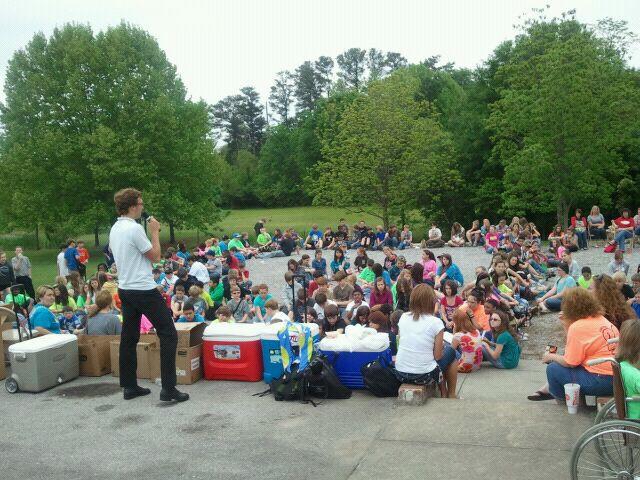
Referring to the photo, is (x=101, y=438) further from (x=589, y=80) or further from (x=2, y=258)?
(x=589, y=80)

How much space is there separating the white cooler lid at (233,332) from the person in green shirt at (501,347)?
321 cm

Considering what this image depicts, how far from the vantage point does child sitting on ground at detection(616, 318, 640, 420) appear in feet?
13.8

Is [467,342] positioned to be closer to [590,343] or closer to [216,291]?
[590,343]

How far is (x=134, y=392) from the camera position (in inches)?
Result: 262

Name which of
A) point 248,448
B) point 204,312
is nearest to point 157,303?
point 248,448

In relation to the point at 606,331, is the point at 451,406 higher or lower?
lower

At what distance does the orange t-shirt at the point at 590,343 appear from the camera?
5.54 metres

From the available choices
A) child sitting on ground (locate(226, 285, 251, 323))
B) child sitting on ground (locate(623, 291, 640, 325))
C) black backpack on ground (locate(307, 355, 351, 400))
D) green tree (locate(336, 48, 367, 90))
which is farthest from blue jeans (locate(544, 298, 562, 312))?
green tree (locate(336, 48, 367, 90))

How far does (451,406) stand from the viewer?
5.98m

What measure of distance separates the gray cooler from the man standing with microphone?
1181mm

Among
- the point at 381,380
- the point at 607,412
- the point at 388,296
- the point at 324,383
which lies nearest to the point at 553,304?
the point at 388,296

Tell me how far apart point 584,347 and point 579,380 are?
0.30 m

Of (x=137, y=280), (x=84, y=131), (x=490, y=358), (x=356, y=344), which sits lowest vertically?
(x=490, y=358)

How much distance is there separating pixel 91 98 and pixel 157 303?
96.1 ft
